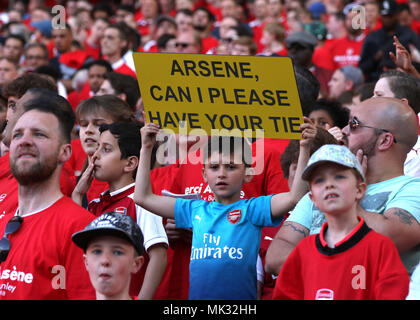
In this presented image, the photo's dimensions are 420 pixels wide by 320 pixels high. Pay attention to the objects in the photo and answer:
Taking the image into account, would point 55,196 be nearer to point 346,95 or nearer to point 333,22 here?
point 346,95

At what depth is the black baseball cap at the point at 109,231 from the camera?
3881 millimetres

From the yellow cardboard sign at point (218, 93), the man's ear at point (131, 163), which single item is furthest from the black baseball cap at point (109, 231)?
the man's ear at point (131, 163)

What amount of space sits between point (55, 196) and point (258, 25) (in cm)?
1121

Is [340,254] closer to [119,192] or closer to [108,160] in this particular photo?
[119,192]

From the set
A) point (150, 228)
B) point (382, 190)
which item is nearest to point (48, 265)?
point (150, 228)

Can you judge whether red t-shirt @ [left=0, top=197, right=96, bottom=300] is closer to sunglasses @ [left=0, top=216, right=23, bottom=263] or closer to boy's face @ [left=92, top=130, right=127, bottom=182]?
sunglasses @ [left=0, top=216, right=23, bottom=263]

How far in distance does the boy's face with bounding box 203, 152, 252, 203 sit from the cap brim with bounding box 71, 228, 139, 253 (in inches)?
36.7

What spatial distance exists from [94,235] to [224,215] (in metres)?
1.01

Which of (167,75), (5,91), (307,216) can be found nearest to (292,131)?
(307,216)

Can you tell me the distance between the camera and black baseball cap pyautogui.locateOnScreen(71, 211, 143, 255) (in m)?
3.88

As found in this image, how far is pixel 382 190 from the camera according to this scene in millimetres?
4402

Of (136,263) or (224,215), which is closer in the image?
(136,263)

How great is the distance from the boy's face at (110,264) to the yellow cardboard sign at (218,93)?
3.55 feet
